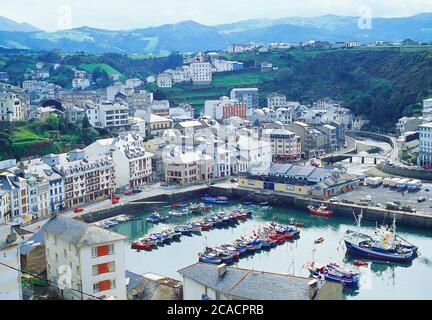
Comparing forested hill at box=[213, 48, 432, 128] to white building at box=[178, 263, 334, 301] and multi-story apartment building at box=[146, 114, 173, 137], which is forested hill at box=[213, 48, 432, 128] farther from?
white building at box=[178, 263, 334, 301]

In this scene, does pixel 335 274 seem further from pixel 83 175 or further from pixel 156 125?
pixel 156 125

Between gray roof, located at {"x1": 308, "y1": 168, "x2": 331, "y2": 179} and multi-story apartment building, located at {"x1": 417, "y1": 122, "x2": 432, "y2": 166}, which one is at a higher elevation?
multi-story apartment building, located at {"x1": 417, "y1": 122, "x2": 432, "y2": 166}

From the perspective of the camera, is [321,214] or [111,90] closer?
[321,214]

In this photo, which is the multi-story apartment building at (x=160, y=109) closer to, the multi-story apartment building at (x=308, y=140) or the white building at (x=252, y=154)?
the multi-story apartment building at (x=308, y=140)

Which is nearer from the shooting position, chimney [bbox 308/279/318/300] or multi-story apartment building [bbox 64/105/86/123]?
chimney [bbox 308/279/318/300]

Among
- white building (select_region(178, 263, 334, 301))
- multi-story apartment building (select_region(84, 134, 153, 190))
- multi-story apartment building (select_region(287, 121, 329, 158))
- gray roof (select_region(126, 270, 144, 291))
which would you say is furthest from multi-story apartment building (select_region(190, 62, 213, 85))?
white building (select_region(178, 263, 334, 301))

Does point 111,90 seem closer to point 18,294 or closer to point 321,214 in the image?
point 321,214

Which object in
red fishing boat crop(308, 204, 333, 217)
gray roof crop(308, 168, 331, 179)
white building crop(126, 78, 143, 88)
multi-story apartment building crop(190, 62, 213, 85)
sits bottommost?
red fishing boat crop(308, 204, 333, 217)

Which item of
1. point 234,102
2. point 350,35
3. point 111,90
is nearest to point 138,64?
point 111,90
